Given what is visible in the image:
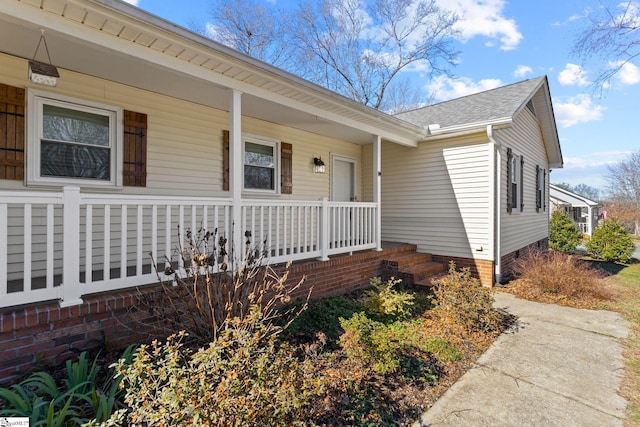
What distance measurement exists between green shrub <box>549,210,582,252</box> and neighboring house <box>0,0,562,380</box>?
18.6 feet

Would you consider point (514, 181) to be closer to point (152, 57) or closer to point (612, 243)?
point (612, 243)

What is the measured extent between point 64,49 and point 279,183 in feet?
12.7

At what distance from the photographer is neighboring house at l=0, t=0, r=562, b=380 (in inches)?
117

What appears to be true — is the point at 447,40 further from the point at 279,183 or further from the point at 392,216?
→ the point at 279,183

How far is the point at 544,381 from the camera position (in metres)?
3.14

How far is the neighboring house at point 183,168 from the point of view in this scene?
2982 millimetres

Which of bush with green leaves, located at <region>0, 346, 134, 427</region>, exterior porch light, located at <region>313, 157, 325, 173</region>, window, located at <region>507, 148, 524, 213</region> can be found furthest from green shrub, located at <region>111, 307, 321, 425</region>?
window, located at <region>507, 148, 524, 213</region>

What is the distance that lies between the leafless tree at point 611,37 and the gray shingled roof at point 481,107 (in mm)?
1215

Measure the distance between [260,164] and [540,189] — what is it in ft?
32.2

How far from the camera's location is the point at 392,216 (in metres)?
8.27

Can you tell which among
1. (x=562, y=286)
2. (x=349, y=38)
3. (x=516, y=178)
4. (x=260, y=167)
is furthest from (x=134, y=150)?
(x=349, y=38)

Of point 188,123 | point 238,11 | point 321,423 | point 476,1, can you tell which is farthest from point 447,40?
point 321,423

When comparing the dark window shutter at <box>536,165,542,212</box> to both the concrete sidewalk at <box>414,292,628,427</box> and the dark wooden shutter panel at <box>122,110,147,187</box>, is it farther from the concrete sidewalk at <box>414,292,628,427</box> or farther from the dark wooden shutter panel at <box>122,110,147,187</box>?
the dark wooden shutter panel at <box>122,110,147,187</box>

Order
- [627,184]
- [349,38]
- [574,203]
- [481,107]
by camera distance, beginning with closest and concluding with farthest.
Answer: [481,107]
[349,38]
[574,203]
[627,184]
